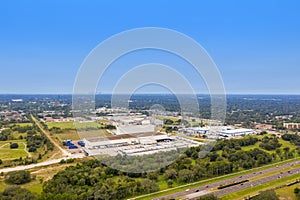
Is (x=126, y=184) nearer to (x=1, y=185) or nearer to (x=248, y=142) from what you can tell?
(x=1, y=185)

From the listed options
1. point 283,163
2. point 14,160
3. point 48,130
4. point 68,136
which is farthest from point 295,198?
point 48,130

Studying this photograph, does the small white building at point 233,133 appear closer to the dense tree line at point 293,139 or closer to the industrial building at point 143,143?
the dense tree line at point 293,139

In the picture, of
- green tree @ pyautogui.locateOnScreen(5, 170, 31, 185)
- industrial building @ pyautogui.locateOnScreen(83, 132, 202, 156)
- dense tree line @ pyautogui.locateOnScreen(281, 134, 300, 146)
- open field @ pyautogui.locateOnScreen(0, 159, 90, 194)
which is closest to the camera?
open field @ pyautogui.locateOnScreen(0, 159, 90, 194)

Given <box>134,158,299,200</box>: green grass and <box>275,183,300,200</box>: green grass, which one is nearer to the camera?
<box>275,183,300,200</box>: green grass

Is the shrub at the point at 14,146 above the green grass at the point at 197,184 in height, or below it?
below

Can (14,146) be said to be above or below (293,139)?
below

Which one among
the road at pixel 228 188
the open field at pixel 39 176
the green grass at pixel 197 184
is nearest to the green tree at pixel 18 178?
the open field at pixel 39 176

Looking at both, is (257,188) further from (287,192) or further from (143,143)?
(143,143)

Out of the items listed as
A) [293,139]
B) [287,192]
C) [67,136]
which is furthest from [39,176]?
[293,139]

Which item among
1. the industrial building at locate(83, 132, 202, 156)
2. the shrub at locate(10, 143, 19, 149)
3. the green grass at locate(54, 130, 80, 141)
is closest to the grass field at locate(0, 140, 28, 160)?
the shrub at locate(10, 143, 19, 149)

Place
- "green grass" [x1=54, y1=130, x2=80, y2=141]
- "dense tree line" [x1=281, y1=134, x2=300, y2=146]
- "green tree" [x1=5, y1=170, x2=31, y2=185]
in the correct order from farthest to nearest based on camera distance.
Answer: "green grass" [x1=54, y1=130, x2=80, y2=141], "dense tree line" [x1=281, y1=134, x2=300, y2=146], "green tree" [x1=5, y1=170, x2=31, y2=185]

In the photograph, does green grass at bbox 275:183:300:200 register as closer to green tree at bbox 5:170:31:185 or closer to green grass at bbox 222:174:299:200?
green grass at bbox 222:174:299:200
